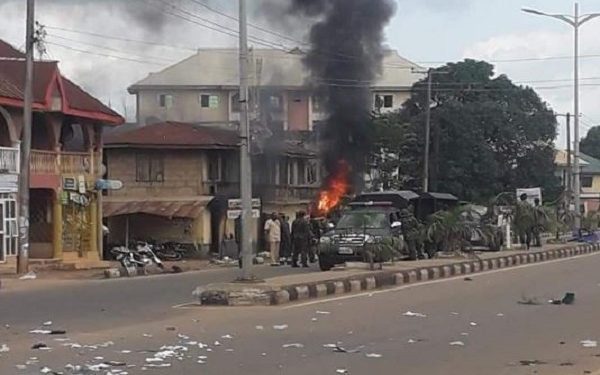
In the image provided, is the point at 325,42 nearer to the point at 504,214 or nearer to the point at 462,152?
the point at 504,214

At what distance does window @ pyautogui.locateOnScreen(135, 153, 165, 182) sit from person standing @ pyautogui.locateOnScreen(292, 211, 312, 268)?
1777 centimetres

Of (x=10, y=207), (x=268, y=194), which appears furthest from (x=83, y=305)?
(x=268, y=194)

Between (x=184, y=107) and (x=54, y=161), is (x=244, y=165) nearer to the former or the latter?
(x=54, y=161)

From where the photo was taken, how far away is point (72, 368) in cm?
1056

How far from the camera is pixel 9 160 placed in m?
33.2

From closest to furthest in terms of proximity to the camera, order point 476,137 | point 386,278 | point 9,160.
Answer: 1. point 386,278
2. point 9,160
3. point 476,137

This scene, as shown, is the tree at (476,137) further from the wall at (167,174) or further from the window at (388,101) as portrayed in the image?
the window at (388,101)

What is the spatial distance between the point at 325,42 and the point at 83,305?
89.8 feet

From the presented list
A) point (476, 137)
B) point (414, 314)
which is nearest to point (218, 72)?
point (476, 137)

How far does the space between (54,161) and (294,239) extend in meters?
9.90

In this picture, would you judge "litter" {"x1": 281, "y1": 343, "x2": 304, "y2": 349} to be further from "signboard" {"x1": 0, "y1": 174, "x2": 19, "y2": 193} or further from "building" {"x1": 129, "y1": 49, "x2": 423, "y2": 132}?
"building" {"x1": 129, "y1": 49, "x2": 423, "y2": 132}

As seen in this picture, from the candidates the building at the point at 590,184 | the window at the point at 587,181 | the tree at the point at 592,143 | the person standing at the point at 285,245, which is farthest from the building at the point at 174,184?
the tree at the point at 592,143

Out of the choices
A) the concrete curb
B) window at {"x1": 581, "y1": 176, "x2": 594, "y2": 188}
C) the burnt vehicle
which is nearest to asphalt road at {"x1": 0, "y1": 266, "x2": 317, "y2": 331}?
the burnt vehicle

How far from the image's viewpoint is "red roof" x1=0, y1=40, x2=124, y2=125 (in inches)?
1316
